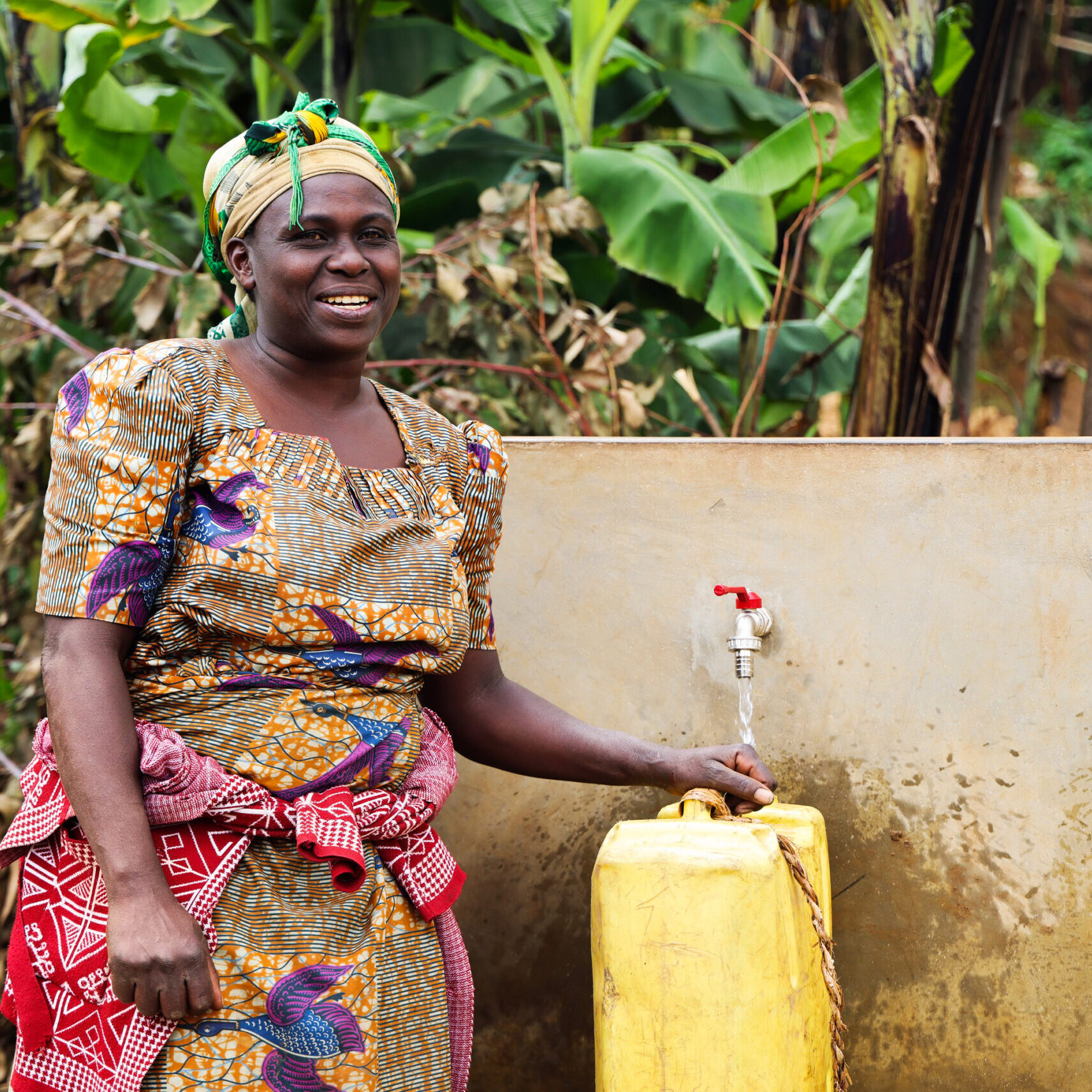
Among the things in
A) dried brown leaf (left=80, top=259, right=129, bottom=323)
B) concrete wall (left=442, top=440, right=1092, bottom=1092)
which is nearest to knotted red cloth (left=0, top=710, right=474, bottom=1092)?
concrete wall (left=442, top=440, right=1092, bottom=1092)

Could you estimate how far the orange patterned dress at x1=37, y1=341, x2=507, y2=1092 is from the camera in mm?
1363

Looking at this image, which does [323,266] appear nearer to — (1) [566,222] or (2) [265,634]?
(2) [265,634]

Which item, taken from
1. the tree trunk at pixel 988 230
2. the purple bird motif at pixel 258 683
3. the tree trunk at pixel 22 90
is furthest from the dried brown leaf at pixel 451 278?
the purple bird motif at pixel 258 683

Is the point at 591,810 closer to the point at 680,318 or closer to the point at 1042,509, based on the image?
the point at 1042,509

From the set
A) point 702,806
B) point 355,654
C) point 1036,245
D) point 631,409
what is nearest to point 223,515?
point 355,654

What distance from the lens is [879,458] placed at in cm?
206

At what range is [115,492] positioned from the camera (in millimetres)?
1353

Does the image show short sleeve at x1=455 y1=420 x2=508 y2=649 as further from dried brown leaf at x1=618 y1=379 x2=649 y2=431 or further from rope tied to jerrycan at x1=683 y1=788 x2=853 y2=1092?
dried brown leaf at x1=618 y1=379 x2=649 y2=431

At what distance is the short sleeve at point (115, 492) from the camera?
53.2 inches

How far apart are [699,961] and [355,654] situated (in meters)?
0.57

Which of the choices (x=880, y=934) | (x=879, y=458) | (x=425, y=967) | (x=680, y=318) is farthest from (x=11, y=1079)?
(x=680, y=318)

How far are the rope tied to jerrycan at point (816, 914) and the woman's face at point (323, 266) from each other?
75cm

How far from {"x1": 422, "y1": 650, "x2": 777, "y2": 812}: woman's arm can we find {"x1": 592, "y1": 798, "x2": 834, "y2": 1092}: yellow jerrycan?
19 centimetres

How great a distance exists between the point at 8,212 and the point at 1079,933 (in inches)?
177
